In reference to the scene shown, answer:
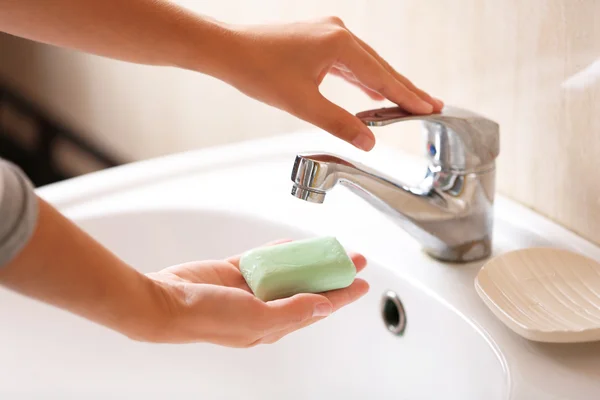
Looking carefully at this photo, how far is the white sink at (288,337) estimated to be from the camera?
51 centimetres

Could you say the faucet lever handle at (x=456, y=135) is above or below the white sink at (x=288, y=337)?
above

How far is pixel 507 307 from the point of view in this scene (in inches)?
19.3

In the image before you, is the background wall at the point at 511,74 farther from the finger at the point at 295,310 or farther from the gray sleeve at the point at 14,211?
the gray sleeve at the point at 14,211

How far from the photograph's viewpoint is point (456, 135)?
53 cm

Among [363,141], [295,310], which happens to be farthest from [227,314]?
[363,141]

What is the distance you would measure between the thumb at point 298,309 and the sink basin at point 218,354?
0.38 feet

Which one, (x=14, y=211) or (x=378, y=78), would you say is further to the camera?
(x=378, y=78)

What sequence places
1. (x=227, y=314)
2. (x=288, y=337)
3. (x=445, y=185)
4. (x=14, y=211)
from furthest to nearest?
(x=288, y=337) < (x=445, y=185) < (x=227, y=314) < (x=14, y=211)

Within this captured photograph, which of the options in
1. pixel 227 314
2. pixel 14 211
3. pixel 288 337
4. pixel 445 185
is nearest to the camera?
pixel 14 211

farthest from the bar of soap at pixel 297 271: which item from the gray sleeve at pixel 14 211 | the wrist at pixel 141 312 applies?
the gray sleeve at pixel 14 211

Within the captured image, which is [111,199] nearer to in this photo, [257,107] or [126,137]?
[257,107]

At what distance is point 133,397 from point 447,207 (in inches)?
12.5

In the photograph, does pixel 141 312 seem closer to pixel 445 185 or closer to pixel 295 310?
pixel 295 310

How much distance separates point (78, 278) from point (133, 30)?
22cm
